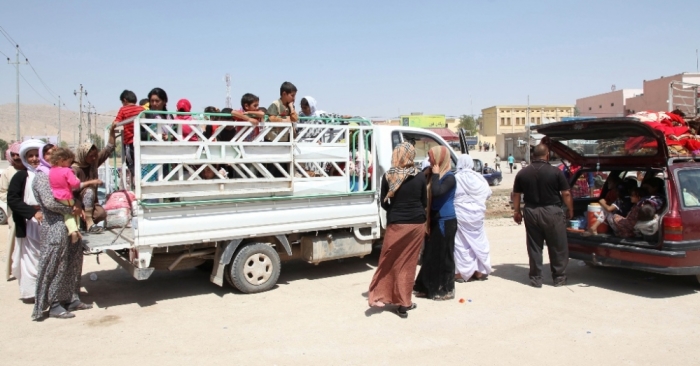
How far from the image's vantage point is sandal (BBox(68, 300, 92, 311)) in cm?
570

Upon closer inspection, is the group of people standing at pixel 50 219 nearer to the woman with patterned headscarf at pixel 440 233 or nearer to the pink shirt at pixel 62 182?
the pink shirt at pixel 62 182

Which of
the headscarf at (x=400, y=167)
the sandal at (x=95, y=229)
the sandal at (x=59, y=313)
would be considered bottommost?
the sandal at (x=59, y=313)

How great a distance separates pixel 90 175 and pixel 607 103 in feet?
180

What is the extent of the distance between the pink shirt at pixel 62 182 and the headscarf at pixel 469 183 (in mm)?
4391

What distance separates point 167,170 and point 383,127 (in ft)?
9.97

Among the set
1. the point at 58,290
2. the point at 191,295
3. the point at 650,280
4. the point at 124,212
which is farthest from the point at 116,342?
the point at 650,280

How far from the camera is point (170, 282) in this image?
704 centimetres

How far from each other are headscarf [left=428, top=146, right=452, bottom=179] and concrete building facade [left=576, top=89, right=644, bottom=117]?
1732 inches

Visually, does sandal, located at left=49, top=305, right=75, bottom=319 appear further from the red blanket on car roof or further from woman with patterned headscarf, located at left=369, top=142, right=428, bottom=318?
the red blanket on car roof

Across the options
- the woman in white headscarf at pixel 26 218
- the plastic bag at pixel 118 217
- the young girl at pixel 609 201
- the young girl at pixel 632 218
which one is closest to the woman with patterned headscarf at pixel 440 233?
the young girl at pixel 609 201

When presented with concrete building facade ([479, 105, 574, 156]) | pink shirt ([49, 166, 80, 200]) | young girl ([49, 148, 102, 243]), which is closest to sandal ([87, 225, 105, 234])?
young girl ([49, 148, 102, 243])

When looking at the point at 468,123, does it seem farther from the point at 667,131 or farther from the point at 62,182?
the point at 62,182

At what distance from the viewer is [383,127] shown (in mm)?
7527

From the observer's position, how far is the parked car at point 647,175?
5801 mm
